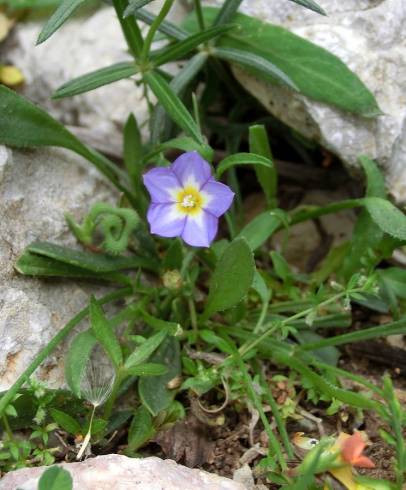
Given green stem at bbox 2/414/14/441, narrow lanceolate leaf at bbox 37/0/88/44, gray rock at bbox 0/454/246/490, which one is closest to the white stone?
narrow lanceolate leaf at bbox 37/0/88/44

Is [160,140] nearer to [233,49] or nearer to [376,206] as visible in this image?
[233,49]

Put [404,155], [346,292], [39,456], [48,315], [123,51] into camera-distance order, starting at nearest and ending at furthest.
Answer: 1. [39,456]
2. [346,292]
3. [48,315]
4. [404,155]
5. [123,51]

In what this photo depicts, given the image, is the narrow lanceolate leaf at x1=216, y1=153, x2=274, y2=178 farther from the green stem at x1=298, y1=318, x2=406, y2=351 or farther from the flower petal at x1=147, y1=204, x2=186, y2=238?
the green stem at x1=298, y1=318, x2=406, y2=351

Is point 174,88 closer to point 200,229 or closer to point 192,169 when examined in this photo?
point 192,169

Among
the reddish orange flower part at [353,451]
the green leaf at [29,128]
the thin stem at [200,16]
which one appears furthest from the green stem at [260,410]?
the thin stem at [200,16]

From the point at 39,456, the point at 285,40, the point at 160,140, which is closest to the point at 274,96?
the point at 285,40

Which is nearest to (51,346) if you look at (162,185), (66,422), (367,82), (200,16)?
(66,422)

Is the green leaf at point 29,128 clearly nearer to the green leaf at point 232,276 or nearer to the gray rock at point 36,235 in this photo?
the gray rock at point 36,235
